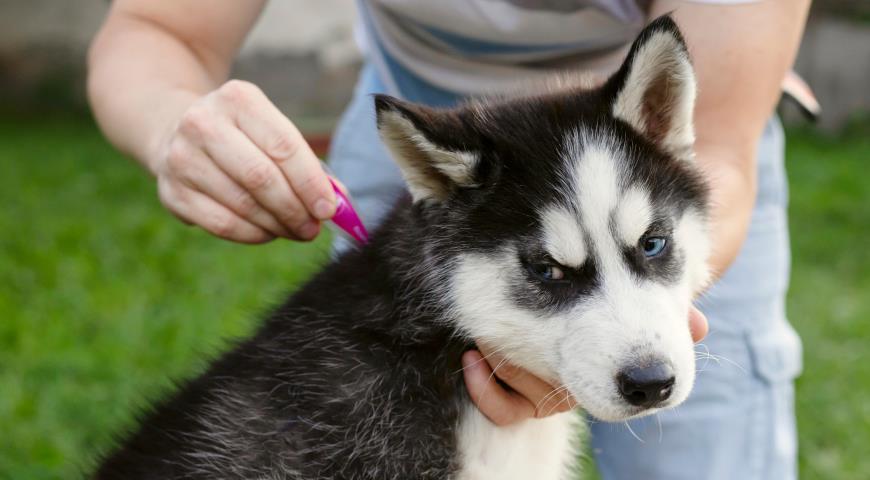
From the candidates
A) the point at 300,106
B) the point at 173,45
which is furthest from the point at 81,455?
the point at 300,106

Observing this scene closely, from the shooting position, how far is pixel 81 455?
4.73 m

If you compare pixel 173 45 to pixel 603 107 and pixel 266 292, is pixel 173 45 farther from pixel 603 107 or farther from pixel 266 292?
pixel 266 292

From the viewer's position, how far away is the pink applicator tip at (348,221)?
2842mm

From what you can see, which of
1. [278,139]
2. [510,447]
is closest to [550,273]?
[510,447]

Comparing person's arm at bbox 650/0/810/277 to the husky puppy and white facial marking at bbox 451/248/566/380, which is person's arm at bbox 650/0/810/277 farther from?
white facial marking at bbox 451/248/566/380

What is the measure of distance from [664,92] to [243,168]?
1.08 metres

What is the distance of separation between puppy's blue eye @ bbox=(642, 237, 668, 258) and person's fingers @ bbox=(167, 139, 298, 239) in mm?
1007

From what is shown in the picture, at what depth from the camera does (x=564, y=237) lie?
2.43 metres

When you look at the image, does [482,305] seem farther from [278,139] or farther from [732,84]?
[732,84]

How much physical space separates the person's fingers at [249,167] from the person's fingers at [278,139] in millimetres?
22

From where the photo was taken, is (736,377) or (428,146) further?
(736,377)

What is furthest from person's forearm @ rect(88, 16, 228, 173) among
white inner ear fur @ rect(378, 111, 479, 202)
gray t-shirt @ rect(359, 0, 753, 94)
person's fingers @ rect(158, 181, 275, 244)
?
white inner ear fur @ rect(378, 111, 479, 202)

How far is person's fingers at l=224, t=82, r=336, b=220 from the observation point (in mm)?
2650

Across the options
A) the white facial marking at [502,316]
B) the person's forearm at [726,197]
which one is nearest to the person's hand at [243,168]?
the white facial marking at [502,316]
